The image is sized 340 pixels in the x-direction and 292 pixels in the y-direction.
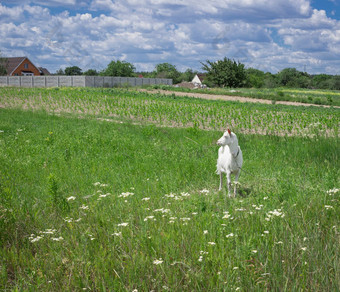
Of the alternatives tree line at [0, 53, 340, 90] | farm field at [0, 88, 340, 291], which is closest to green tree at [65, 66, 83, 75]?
tree line at [0, 53, 340, 90]

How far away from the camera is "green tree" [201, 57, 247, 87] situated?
6862 cm

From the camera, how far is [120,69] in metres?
74.1

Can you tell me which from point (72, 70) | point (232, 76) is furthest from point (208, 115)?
point (72, 70)

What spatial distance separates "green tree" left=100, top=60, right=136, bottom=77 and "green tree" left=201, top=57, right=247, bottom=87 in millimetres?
16331

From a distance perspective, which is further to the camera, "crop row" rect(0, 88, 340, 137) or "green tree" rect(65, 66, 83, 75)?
"green tree" rect(65, 66, 83, 75)

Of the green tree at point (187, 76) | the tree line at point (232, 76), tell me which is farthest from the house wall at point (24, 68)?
the green tree at point (187, 76)

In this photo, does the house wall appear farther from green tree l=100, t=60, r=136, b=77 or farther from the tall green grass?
the tall green grass

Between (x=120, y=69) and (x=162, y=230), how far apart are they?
72402 millimetres

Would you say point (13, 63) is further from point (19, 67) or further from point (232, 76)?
point (232, 76)

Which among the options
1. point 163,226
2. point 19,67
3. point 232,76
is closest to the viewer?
point 163,226

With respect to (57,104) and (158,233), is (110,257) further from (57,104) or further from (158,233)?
(57,104)

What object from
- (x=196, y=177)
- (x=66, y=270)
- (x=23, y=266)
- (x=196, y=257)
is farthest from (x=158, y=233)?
(x=196, y=177)

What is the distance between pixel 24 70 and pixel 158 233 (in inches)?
3593

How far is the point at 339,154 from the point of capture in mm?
9938
